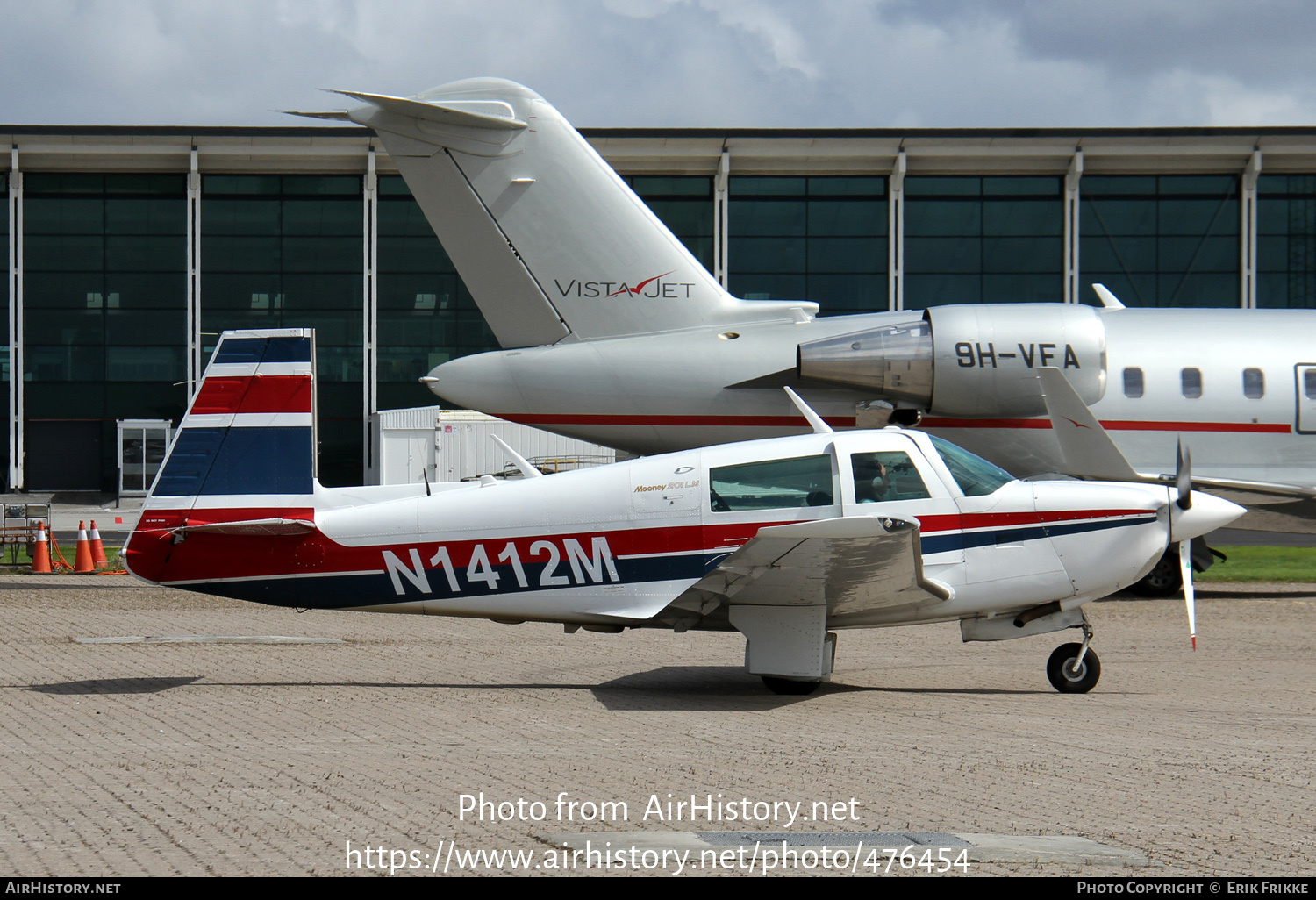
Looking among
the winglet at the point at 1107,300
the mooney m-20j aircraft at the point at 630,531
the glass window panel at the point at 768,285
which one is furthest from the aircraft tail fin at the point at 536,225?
the glass window panel at the point at 768,285

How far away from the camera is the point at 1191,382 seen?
1692 centimetres

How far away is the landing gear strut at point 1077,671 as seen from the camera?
9.91 meters

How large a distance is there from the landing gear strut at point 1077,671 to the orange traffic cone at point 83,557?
54.3 ft

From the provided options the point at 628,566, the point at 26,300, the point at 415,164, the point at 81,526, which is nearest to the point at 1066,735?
the point at 628,566

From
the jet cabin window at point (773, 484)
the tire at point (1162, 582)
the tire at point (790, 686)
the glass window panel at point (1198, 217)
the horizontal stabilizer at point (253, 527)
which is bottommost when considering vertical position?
the tire at point (1162, 582)

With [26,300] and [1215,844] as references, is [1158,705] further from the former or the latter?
[26,300]

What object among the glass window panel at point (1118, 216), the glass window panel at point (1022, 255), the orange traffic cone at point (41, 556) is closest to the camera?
the orange traffic cone at point (41, 556)

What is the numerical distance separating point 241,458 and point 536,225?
7.39 meters

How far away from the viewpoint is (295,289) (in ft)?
148

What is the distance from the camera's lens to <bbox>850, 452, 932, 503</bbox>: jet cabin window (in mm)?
9484

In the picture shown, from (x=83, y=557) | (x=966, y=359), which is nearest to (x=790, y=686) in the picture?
(x=966, y=359)

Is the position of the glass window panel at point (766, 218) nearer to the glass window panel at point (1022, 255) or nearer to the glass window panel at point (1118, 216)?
the glass window panel at point (1022, 255)

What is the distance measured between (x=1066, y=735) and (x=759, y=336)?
9113mm
